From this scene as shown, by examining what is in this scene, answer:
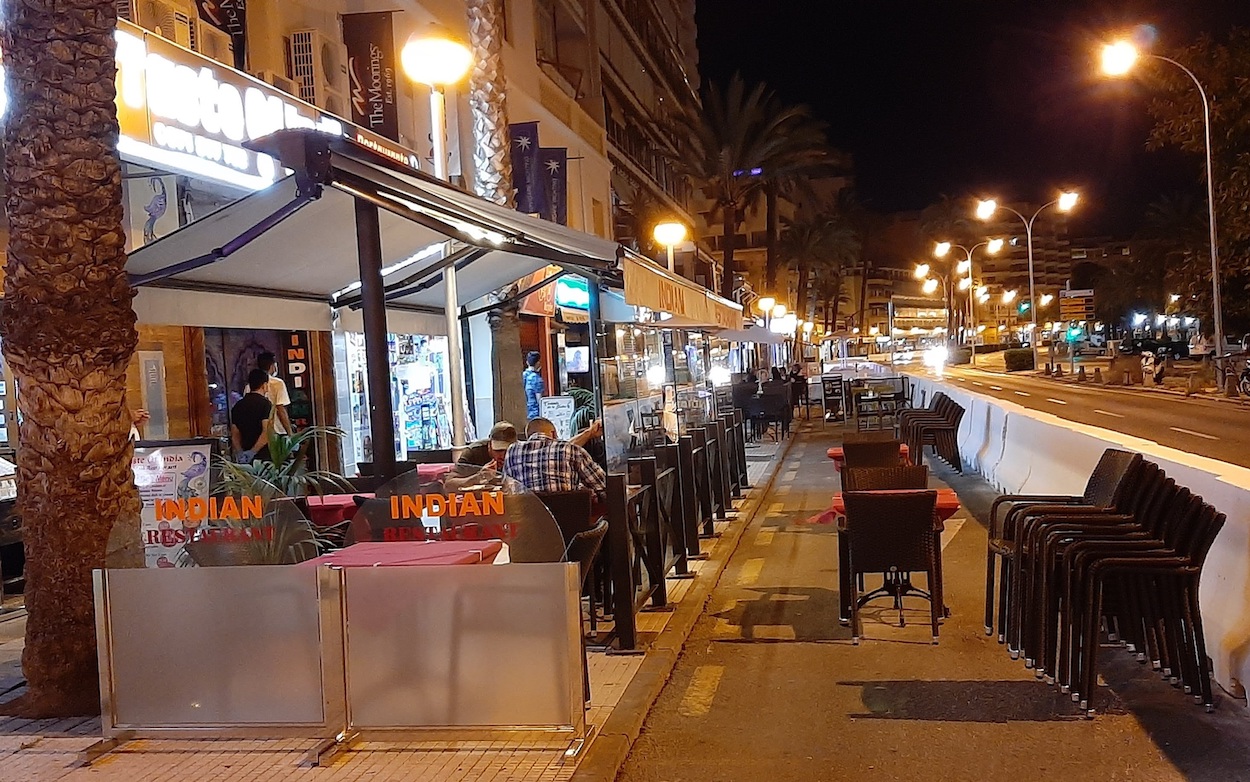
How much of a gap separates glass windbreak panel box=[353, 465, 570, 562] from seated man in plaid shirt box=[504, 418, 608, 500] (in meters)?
1.51

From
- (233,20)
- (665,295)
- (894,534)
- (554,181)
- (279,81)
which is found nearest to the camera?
(894,534)

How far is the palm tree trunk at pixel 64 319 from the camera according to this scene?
5.91 metres

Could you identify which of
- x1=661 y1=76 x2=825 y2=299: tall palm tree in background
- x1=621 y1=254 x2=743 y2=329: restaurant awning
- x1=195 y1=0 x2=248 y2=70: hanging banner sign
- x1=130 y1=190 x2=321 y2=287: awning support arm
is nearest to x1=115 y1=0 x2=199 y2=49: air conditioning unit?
x1=195 y1=0 x2=248 y2=70: hanging banner sign

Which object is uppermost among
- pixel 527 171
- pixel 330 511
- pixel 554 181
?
pixel 527 171

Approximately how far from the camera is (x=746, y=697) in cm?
628

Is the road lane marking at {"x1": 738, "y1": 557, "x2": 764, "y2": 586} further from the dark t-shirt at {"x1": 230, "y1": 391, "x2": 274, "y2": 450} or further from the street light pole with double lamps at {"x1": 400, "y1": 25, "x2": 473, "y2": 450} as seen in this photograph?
the dark t-shirt at {"x1": 230, "y1": 391, "x2": 274, "y2": 450}

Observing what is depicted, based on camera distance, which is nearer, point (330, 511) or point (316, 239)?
point (330, 511)

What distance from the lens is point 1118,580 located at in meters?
5.72

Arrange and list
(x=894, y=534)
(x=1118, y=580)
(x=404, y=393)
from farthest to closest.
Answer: (x=404, y=393)
(x=894, y=534)
(x=1118, y=580)

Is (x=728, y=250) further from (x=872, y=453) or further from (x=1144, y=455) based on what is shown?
(x=1144, y=455)

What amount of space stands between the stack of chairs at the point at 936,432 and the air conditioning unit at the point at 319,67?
963cm

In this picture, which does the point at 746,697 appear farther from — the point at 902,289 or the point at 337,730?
the point at 902,289

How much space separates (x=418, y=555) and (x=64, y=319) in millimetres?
2337

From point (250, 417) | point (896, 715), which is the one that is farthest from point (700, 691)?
point (250, 417)
